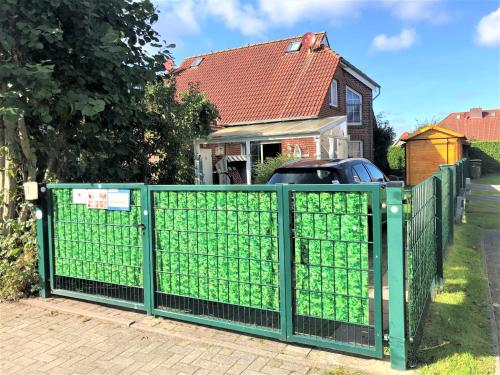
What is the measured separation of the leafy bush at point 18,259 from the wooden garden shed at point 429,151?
1932 cm

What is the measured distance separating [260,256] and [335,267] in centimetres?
71

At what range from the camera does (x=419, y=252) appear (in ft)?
13.5

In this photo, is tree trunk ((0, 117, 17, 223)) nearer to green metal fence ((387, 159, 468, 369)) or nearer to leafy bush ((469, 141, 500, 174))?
green metal fence ((387, 159, 468, 369))

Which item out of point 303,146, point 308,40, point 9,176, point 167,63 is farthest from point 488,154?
point 9,176

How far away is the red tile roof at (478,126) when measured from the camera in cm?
6294

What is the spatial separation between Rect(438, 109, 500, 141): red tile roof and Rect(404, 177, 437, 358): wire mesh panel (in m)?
62.2

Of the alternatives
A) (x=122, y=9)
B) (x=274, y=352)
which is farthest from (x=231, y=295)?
(x=122, y=9)

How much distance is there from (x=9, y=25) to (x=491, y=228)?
389 inches

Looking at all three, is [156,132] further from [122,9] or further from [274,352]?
[274,352]

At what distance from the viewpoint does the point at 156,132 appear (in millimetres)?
8164

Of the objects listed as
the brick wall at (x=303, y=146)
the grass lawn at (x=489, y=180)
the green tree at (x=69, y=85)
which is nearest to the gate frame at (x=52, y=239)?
the green tree at (x=69, y=85)

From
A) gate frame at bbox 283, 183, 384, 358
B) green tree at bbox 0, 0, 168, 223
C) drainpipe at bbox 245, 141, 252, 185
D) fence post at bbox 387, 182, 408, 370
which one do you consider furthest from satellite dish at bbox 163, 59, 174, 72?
drainpipe at bbox 245, 141, 252, 185

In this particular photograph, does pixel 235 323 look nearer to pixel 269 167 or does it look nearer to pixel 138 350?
pixel 138 350

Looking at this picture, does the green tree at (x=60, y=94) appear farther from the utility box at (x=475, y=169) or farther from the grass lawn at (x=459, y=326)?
the utility box at (x=475, y=169)
